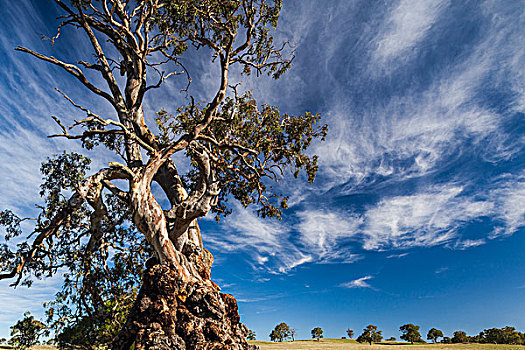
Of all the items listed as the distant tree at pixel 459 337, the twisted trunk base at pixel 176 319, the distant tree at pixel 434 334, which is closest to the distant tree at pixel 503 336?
the distant tree at pixel 459 337

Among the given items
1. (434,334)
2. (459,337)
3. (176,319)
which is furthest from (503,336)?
(176,319)

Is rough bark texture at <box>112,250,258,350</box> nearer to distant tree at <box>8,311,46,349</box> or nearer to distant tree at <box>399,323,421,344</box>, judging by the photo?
distant tree at <box>8,311,46,349</box>

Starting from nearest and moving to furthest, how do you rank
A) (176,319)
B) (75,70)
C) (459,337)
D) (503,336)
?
1. (176,319)
2. (75,70)
3. (503,336)
4. (459,337)

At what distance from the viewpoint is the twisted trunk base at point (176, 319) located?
28.7 feet

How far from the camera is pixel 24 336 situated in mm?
12820

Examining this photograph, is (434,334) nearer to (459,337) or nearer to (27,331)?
(459,337)

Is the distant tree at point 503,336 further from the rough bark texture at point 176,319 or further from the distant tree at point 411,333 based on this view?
the rough bark texture at point 176,319

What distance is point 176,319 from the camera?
934cm

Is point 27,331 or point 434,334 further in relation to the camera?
point 434,334

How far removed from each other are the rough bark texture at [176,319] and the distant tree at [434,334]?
11962 cm

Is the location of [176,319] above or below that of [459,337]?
below

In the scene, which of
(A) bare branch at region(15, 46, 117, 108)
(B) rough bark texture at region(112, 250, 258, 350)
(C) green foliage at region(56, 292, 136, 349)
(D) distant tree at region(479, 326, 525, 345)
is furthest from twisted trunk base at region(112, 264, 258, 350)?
(D) distant tree at region(479, 326, 525, 345)

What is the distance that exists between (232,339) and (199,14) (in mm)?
14046

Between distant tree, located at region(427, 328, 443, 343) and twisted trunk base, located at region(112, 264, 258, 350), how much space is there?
392 ft
